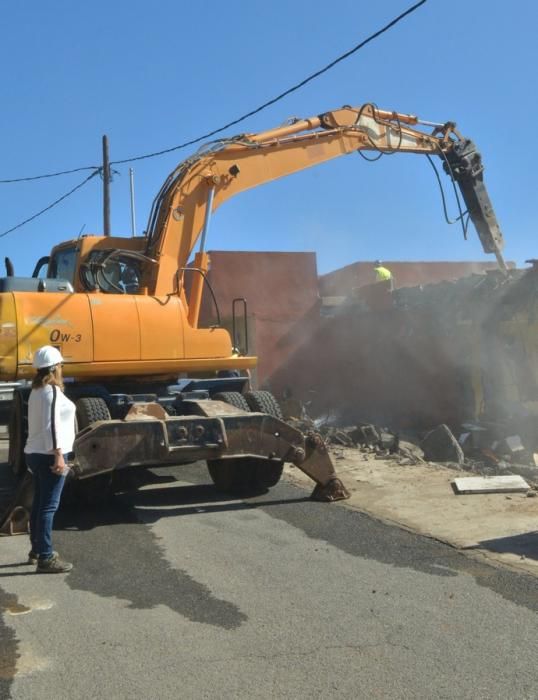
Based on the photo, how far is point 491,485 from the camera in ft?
27.8

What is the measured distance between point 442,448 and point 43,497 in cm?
810

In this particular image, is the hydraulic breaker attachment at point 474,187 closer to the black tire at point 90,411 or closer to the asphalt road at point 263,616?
the asphalt road at point 263,616

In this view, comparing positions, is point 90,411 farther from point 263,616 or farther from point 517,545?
point 517,545

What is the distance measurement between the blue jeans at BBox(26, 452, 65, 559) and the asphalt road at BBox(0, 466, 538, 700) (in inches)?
11.2

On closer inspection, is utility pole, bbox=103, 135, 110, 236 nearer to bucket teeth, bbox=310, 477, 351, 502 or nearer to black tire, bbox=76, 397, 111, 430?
black tire, bbox=76, 397, 111, 430

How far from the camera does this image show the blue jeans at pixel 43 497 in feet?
19.0

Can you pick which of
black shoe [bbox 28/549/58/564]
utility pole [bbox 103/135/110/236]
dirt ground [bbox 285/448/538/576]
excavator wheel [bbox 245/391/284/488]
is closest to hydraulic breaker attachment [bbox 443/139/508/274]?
dirt ground [bbox 285/448/538/576]

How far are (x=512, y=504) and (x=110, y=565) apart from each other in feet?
13.8

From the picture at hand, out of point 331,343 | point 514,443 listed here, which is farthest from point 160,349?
point 331,343

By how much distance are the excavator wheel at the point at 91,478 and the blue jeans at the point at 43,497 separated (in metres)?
1.84

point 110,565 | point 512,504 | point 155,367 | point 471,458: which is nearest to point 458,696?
point 110,565

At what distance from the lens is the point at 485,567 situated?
566 cm

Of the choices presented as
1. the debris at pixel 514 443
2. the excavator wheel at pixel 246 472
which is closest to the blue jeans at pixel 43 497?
the excavator wheel at pixel 246 472

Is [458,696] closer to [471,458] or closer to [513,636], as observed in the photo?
[513,636]
